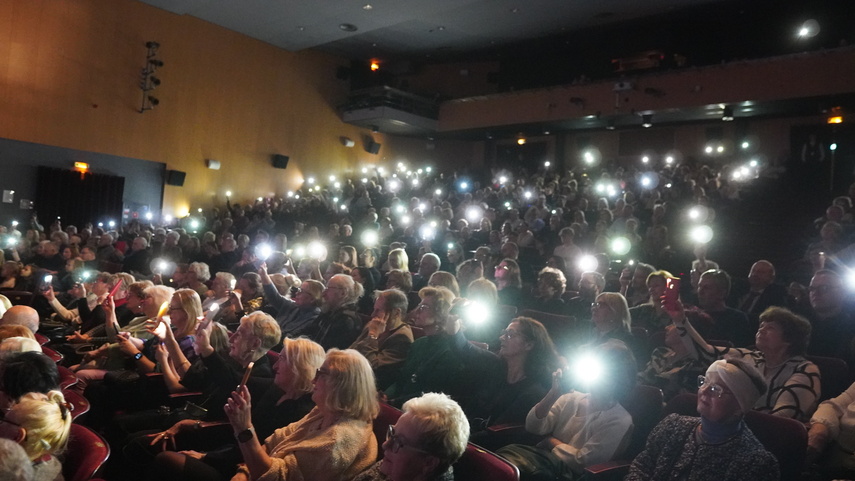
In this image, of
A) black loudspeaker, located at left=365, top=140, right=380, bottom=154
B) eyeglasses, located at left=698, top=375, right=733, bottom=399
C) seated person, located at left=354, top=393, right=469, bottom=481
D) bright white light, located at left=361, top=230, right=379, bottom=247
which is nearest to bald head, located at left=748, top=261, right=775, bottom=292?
eyeglasses, located at left=698, top=375, right=733, bottom=399

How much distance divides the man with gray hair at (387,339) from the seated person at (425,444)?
165 cm

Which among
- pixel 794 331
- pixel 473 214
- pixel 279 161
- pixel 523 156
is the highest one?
pixel 523 156

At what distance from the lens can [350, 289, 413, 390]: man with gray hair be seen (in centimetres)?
347

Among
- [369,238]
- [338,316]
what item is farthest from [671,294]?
[369,238]

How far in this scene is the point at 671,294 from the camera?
2.91 metres

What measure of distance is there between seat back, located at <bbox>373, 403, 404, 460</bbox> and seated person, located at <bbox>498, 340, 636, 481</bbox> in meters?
0.52

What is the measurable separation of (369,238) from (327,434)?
6.99 m

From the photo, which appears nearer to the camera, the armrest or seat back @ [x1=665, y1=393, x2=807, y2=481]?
seat back @ [x1=665, y1=393, x2=807, y2=481]

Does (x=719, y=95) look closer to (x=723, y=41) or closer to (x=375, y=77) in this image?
(x=723, y=41)

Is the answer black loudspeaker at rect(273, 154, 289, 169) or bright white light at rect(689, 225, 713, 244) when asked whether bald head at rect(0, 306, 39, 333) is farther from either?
black loudspeaker at rect(273, 154, 289, 169)

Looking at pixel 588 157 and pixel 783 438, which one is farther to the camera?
pixel 588 157

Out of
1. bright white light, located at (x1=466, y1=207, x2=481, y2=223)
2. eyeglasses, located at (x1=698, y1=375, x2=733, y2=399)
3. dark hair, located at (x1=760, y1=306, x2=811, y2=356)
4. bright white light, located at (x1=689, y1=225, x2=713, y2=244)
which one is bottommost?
eyeglasses, located at (x1=698, y1=375, x2=733, y2=399)

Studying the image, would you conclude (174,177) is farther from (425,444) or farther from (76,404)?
(425,444)

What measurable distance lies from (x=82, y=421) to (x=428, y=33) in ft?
42.8
